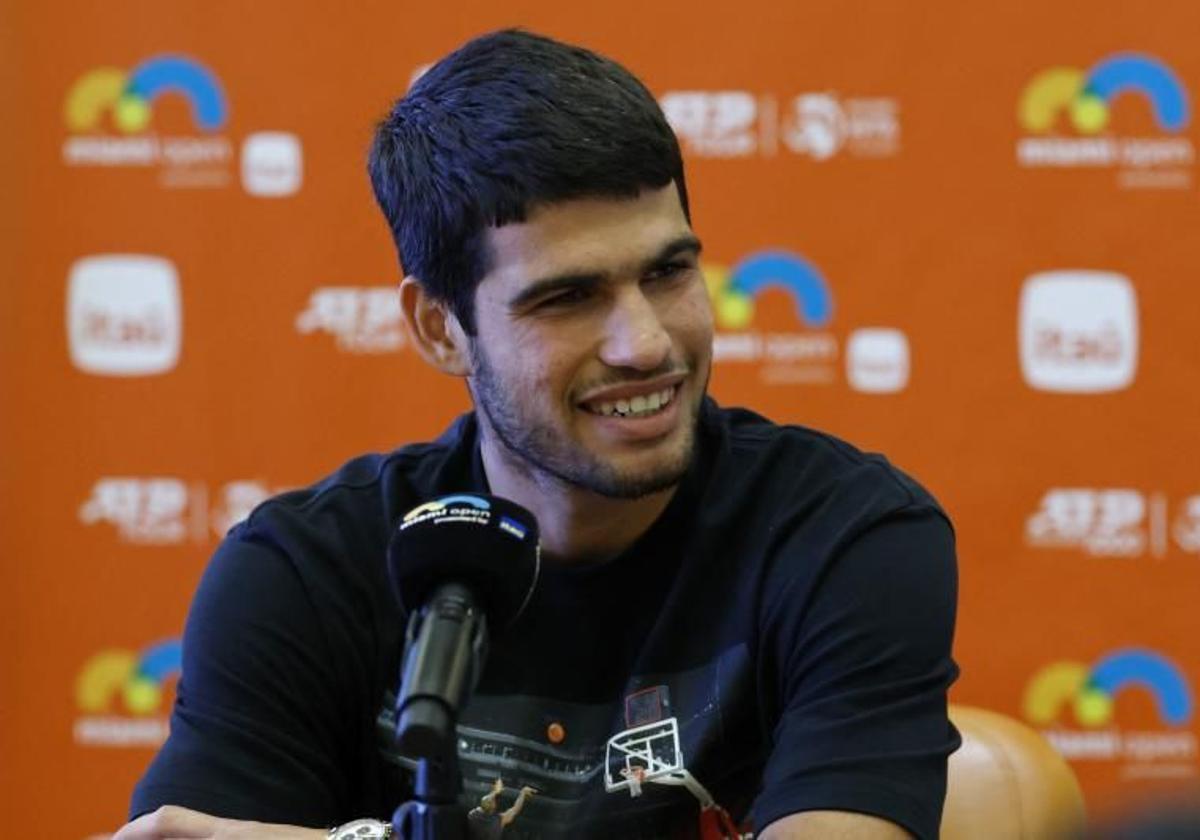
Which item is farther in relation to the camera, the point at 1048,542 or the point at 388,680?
the point at 1048,542

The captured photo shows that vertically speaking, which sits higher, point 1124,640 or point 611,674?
point 611,674

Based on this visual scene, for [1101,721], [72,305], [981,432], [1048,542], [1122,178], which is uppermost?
[1122,178]

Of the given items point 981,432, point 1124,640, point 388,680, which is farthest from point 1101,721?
point 388,680

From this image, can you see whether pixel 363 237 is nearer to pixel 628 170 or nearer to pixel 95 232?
pixel 95 232

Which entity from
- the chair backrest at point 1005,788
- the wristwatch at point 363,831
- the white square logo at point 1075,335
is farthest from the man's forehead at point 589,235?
the white square logo at point 1075,335

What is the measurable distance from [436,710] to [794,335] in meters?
2.11

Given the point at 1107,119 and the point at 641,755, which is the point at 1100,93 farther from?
the point at 641,755

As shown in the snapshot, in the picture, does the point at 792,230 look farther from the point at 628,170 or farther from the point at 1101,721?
the point at 628,170

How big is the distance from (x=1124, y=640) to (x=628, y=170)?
5.55ft

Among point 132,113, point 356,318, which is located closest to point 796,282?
point 356,318

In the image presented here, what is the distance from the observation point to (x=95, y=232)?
328 cm

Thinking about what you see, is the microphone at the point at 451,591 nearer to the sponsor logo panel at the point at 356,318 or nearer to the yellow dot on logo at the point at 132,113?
the sponsor logo panel at the point at 356,318

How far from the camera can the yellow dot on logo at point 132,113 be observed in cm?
326

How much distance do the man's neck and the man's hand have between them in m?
0.44
